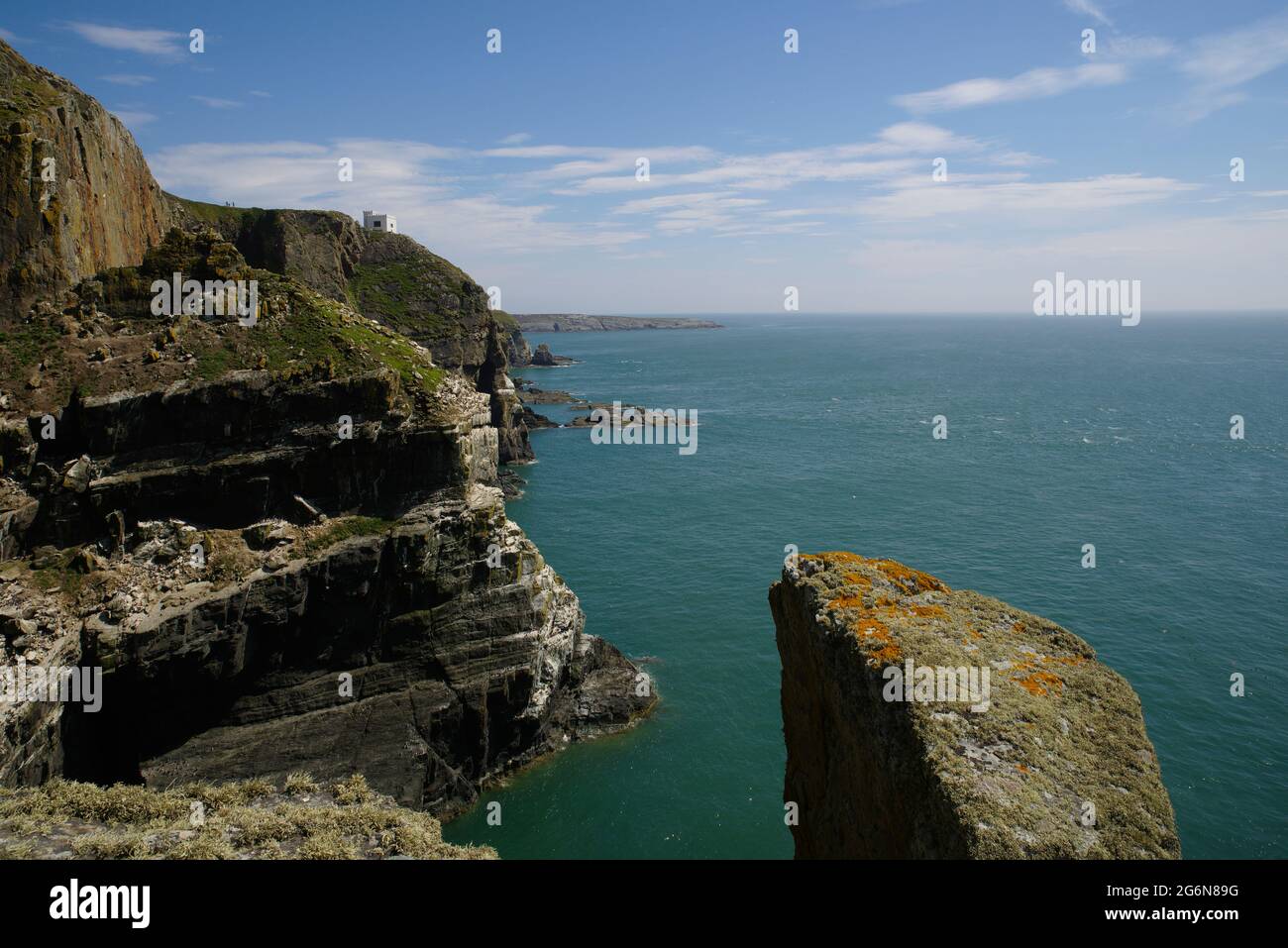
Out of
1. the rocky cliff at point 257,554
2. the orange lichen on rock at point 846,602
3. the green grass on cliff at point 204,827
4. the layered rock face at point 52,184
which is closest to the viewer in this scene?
the green grass on cliff at point 204,827

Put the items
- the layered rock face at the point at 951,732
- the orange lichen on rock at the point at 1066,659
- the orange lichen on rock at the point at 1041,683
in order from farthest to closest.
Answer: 1. the orange lichen on rock at the point at 1066,659
2. the orange lichen on rock at the point at 1041,683
3. the layered rock face at the point at 951,732

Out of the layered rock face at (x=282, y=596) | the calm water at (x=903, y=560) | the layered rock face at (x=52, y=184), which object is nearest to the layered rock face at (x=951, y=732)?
the calm water at (x=903, y=560)

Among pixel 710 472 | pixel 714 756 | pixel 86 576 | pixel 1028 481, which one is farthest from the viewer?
pixel 710 472

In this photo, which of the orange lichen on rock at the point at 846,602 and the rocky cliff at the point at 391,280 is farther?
the rocky cliff at the point at 391,280

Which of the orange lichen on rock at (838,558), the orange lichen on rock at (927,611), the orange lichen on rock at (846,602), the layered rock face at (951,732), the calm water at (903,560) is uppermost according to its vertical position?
the orange lichen on rock at (838,558)

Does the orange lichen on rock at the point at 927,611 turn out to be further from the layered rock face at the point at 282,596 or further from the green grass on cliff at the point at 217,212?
the green grass on cliff at the point at 217,212
